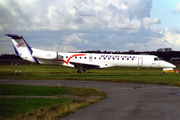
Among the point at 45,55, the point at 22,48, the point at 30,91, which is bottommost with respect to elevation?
the point at 30,91

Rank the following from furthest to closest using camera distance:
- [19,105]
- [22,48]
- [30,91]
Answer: [22,48] < [30,91] < [19,105]

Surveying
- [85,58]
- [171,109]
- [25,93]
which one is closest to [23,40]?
[85,58]

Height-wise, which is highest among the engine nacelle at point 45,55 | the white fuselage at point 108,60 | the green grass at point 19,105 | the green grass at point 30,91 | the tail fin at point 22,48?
the tail fin at point 22,48

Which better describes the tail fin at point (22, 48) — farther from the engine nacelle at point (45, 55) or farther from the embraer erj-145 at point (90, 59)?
the engine nacelle at point (45, 55)

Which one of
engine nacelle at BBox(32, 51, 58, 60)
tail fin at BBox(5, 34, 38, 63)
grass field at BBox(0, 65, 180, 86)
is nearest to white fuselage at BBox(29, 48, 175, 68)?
engine nacelle at BBox(32, 51, 58, 60)

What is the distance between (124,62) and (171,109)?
91.7 feet

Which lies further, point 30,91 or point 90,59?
point 90,59

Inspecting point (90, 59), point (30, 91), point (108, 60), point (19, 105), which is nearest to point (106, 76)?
point (108, 60)

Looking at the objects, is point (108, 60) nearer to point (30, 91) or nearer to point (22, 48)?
point (22, 48)

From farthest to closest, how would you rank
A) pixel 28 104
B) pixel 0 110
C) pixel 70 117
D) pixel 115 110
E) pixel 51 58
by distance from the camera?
pixel 51 58
pixel 28 104
pixel 115 110
pixel 0 110
pixel 70 117

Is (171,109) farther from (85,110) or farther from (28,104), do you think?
(28,104)

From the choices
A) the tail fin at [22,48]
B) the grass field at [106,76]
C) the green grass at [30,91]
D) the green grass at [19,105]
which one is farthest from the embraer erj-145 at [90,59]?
the green grass at [19,105]

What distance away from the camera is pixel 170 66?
38.9 metres

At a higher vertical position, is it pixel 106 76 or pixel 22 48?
pixel 22 48
